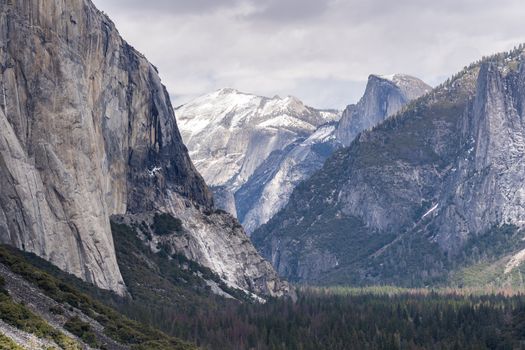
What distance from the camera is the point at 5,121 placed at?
612ft

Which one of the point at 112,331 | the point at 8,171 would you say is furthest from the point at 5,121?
the point at 112,331

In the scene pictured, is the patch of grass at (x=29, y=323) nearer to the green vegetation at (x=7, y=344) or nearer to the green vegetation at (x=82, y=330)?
the green vegetation at (x=82, y=330)

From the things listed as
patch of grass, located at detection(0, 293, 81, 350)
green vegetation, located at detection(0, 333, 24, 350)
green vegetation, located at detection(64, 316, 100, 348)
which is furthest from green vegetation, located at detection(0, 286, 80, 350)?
green vegetation, located at detection(0, 333, 24, 350)

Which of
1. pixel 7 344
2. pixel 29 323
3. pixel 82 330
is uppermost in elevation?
pixel 29 323

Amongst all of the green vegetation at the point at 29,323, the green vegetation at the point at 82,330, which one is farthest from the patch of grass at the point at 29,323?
the green vegetation at the point at 82,330

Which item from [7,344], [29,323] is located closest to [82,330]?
[29,323]

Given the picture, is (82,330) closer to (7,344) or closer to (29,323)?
(29,323)

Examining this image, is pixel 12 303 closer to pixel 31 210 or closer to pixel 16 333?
pixel 16 333

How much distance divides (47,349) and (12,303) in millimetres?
11642

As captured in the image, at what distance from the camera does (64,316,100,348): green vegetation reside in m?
123

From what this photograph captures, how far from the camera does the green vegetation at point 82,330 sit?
405 ft

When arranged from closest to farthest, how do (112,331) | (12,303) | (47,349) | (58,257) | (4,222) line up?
(47,349) → (12,303) → (112,331) → (4,222) → (58,257)

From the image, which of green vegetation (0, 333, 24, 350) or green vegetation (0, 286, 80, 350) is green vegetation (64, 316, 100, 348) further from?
green vegetation (0, 333, 24, 350)

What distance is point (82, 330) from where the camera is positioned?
12544 centimetres
